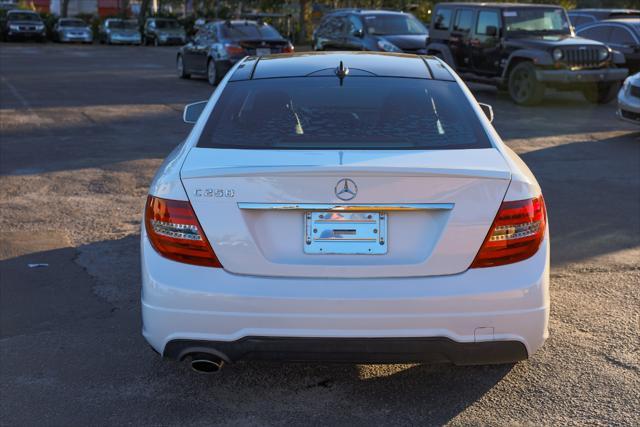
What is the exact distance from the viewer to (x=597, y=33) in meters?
19.8

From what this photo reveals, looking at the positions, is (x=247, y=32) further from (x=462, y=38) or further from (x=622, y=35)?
(x=622, y=35)

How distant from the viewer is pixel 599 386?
4.34 m

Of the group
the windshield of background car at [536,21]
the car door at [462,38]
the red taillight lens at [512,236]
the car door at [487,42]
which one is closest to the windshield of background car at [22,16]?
the car door at [462,38]

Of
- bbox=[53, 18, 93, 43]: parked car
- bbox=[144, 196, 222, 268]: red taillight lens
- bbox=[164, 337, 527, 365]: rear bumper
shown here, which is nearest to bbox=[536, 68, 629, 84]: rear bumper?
bbox=[164, 337, 527, 365]: rear bumper

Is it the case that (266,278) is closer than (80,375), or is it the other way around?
(266,278)

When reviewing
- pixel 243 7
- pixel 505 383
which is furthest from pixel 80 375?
pixel 243 7

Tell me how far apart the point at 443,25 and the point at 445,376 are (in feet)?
51.3

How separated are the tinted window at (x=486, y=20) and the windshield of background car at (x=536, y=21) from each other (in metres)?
0.19

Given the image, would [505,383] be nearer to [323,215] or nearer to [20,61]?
[323,215]

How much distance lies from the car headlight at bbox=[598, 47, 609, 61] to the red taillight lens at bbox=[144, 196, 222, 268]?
14740 mm

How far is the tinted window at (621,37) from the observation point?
19.3m

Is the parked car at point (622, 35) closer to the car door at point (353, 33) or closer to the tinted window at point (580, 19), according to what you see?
the tinted window at point (580, 19)

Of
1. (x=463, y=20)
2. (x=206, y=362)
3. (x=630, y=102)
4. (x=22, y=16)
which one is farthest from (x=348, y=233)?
(x=22, y=16)

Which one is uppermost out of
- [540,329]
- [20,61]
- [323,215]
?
[323,215]
